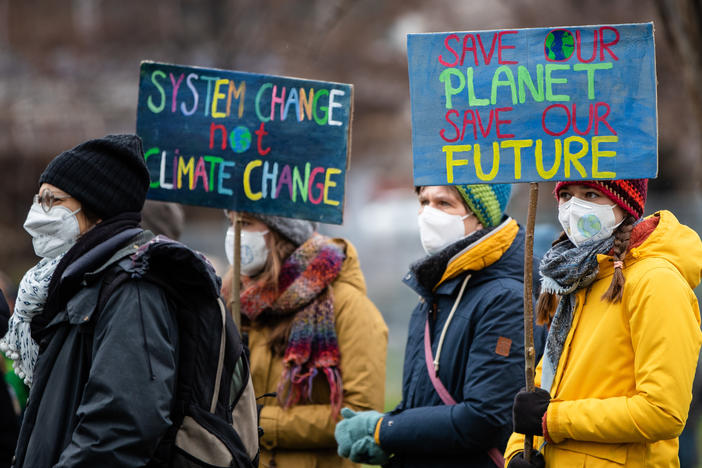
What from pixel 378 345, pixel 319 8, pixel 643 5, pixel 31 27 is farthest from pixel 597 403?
pixel 31 27

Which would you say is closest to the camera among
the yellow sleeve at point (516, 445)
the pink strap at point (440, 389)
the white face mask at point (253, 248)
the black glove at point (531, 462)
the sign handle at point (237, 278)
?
the black glove at point (531, 462)

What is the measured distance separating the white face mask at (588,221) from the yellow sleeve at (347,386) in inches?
53.2

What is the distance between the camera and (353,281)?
4.60 m

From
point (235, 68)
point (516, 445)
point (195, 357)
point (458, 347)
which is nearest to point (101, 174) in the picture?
point (195, 357)

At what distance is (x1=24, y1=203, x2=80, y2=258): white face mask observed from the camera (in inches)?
127

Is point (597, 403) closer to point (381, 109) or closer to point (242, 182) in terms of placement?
point (242, 182)

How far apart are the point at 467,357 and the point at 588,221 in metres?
0.86

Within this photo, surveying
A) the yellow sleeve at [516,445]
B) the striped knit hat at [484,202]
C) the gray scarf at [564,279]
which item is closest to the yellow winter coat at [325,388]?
the striped knit hat at [484,202]

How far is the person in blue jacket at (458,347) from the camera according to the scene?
3.75 meters

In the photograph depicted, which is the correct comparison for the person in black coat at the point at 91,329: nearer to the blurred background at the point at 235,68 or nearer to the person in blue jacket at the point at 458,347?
the person in blue jacket at the point at 458,347

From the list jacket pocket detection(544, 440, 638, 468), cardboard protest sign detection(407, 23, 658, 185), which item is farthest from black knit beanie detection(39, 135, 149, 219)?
jacket pocket detection(544, 440, 638, 468)

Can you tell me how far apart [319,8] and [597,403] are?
1708 cm

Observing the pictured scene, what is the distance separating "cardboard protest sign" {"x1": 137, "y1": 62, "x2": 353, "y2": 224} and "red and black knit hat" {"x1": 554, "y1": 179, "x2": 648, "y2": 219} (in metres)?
1.37

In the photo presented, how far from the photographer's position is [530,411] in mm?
3191
